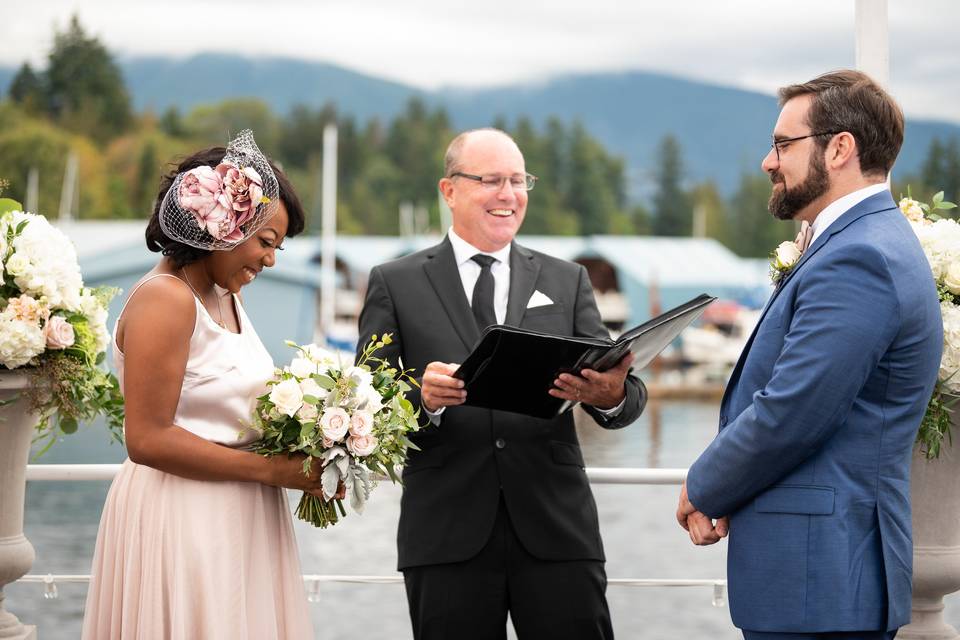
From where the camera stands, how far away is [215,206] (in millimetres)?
2641

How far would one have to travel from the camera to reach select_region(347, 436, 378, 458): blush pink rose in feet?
8.66

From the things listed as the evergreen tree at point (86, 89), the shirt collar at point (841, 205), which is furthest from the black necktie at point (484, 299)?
the evergreen tree at point (86, 89)

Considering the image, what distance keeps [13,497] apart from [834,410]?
2.47 m

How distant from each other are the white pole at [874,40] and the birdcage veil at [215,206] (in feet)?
6.50

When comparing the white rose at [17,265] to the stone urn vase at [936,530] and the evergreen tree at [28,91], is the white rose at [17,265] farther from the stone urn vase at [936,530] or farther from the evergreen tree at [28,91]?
the evergreen tree at [28,91]

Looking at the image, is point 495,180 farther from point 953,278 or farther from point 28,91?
point 28,91

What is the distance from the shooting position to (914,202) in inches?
128

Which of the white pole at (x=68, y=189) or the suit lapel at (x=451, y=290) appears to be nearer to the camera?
the suit lapel at (x=451, y=290)

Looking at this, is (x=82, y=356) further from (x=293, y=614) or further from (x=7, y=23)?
(x=7, y=23)

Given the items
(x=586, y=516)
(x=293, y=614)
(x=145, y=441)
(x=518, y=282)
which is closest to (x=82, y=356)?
(x=145, y=441)

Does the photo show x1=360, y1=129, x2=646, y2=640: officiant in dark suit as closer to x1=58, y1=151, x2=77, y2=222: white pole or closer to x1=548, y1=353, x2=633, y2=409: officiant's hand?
x1=548, y1=353, x2=633, y2=409: officiant's hand

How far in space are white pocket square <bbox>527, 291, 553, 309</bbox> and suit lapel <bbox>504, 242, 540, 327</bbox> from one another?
17mm

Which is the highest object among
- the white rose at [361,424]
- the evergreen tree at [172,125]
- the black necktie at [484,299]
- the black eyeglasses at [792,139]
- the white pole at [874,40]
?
the evergreen tree at [172,125]

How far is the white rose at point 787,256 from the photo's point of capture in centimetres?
295
